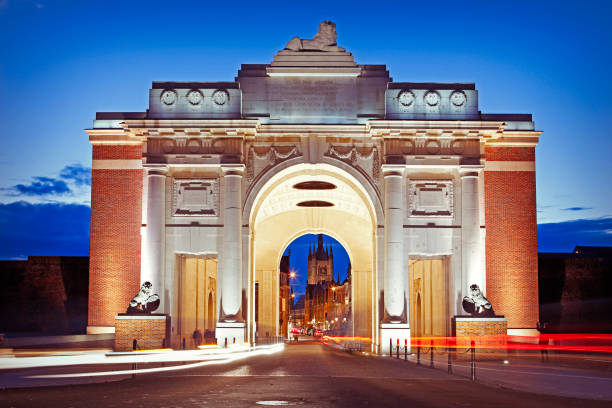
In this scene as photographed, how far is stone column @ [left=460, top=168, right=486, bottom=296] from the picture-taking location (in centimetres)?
3731

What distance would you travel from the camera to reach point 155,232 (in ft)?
124

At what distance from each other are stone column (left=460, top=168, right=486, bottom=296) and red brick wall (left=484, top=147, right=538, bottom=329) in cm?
189

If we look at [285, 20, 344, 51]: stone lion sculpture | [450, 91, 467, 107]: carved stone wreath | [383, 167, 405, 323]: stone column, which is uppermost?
[285, 20, 344, 51]: stone lion sculpture

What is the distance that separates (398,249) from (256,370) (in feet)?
52.4

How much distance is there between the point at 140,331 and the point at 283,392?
2052 centimetres

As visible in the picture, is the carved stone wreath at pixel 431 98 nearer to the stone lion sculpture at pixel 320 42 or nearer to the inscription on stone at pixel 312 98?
the inscription on stone at pixel 312 98

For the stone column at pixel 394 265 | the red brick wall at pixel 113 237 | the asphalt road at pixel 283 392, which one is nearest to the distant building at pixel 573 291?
the stone column at pixel 394 265

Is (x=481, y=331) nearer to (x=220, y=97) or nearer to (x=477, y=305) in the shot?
(x=477, y=305)

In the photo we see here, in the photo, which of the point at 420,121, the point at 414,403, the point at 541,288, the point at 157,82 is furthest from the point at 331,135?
the point at 414,403

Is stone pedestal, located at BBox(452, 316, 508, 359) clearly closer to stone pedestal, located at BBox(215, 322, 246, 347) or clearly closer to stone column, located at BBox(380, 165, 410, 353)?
stone column, located at BBox(380, 165, 410, 353)

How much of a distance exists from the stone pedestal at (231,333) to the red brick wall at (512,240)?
13377 mm

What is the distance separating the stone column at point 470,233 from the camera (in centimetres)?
3731

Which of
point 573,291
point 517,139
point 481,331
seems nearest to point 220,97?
point 517,139

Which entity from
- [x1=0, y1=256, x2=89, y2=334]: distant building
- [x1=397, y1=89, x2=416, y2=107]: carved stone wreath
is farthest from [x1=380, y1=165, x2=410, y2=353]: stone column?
[x1=0, y1=256, x2=89, y2=334]: distant building
